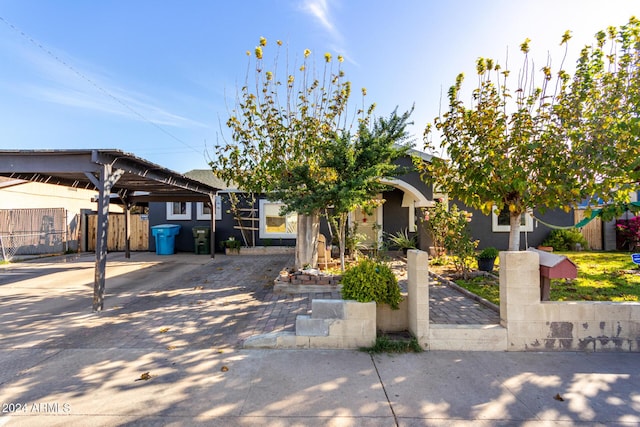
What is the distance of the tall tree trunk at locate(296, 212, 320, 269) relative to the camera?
7039 millimetres

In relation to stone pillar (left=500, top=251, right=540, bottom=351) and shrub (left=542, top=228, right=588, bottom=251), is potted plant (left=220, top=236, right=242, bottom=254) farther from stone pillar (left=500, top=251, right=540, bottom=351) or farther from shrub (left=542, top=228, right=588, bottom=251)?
shrub (left=542, top=228, right=588, bottom=251)

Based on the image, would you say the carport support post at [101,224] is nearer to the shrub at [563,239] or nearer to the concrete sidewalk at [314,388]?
the concrete sidewalk at [314,388]

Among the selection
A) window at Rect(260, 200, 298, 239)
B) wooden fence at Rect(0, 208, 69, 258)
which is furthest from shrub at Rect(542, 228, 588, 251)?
wooden fence at Rect(0, 208, 69, 258)

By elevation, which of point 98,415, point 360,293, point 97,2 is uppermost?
point 97,2

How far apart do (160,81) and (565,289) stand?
48.1 ft

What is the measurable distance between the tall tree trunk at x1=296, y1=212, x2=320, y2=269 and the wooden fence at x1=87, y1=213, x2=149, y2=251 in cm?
988

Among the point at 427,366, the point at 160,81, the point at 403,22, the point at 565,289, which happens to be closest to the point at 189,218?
the point at 160,81

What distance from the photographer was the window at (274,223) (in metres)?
12.5

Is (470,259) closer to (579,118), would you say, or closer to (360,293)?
(579,118)

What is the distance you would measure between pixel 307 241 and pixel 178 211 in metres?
8.44

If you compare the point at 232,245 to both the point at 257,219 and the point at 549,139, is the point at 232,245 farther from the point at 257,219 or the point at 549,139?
the point at 549,139

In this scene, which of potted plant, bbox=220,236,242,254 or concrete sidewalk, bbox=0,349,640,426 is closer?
concrete sidewalk, bbox=0,349,640,426

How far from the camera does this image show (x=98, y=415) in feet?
7.71

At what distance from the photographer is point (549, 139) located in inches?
167
